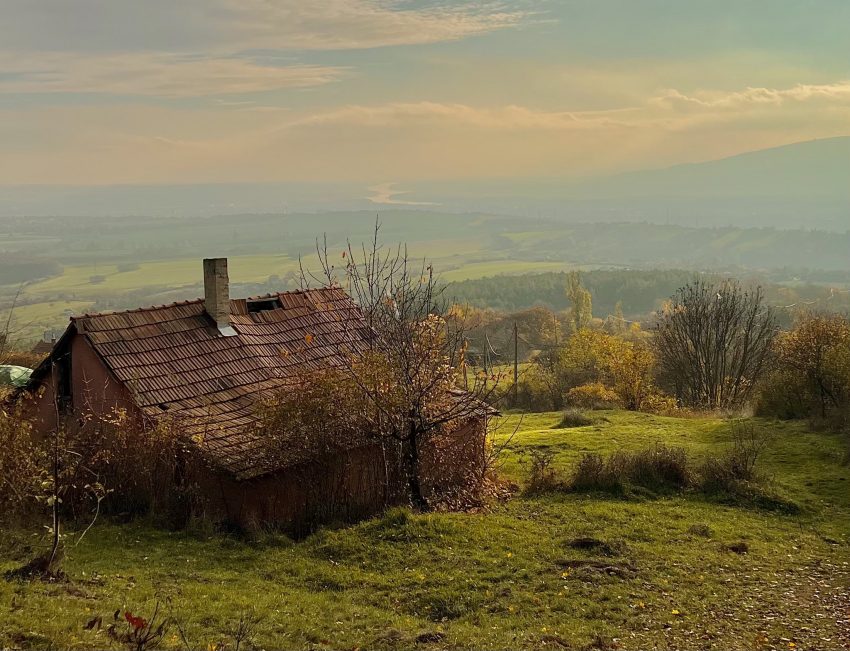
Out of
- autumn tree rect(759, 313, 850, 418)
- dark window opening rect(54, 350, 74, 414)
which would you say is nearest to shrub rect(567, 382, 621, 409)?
autumn tree rect(759, 313, 850, 418)

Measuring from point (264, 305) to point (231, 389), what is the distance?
441 centimetres

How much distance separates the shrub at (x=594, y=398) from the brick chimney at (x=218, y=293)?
23430mm

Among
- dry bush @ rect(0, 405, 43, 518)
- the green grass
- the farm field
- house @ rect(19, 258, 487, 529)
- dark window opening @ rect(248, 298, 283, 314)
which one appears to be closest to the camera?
the green grass

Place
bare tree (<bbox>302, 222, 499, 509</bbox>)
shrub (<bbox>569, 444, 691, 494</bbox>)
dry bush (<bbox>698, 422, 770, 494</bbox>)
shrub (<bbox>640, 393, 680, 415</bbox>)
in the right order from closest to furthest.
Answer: bare tree (<bbox>302, 222, 499, 509</bbox>), dry bush (<bbox>698, 422, 770, 494</bbox>), shrub (<bbox>569, 444, 691, 494</bbox>), shrub (<bbox>640, 393, 680, 415</bbox>)

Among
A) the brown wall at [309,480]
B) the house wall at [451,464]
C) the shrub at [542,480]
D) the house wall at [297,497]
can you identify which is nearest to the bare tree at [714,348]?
the shrub at [542,480]

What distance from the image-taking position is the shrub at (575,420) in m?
30.7

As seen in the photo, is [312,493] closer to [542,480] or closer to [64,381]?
[542,480]

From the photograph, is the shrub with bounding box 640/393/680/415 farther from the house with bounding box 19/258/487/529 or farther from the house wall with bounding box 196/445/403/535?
the house wall with bounding box 196/445/403/535

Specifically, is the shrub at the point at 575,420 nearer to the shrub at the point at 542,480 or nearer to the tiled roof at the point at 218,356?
the shrub at the point at 542,480

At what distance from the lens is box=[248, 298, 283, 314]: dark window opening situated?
22000mm

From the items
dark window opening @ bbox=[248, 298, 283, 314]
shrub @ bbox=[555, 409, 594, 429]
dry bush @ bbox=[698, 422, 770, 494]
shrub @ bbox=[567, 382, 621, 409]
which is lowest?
shrub @ bbox=[567, 382, 621, 409]

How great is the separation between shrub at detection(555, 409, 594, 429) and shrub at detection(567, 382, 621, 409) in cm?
658

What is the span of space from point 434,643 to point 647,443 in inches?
663

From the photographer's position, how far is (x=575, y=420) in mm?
30953
